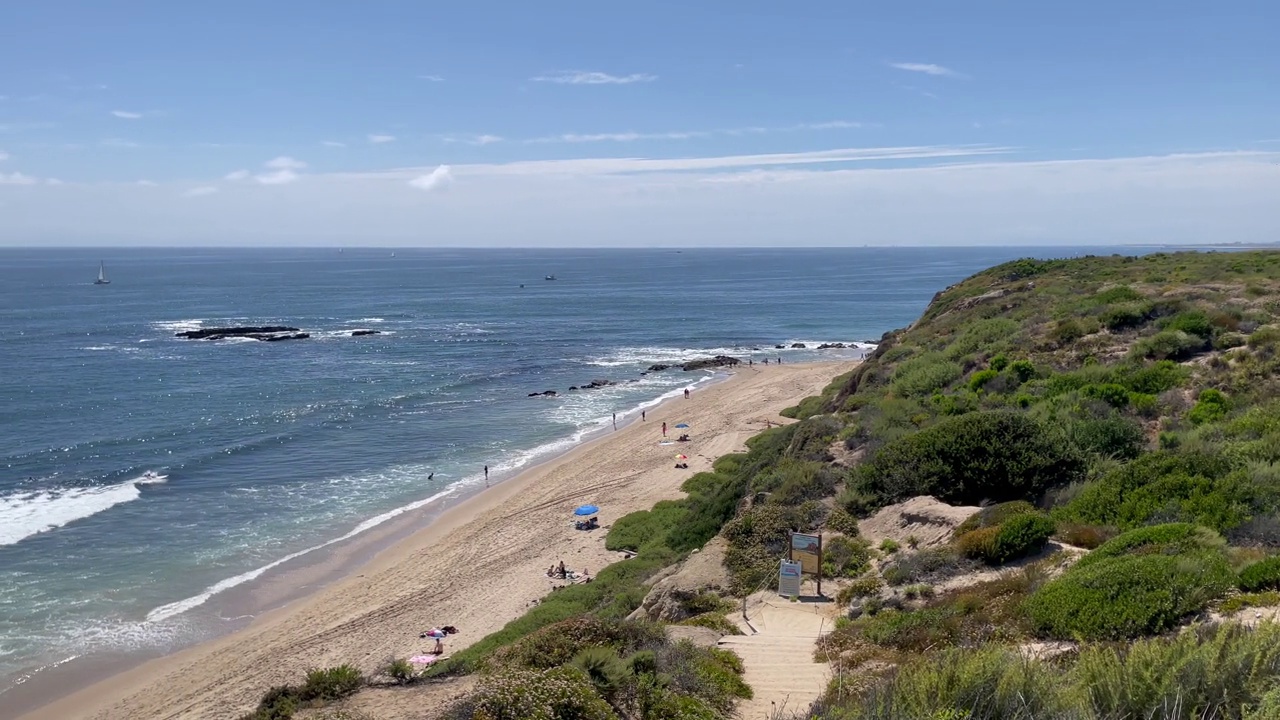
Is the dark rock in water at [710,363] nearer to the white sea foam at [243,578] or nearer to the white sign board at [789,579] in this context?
the white sea foam at [243,578]

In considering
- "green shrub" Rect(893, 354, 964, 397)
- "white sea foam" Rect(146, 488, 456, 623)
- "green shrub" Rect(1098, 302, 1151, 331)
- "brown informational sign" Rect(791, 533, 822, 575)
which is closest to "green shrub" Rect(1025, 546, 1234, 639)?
"brown informational sign" Rect(791, 533, 822, 575)

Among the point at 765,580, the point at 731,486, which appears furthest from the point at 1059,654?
the point at 731,486

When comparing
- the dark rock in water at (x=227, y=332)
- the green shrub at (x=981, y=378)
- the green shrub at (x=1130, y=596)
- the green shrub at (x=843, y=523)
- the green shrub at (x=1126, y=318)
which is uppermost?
the green shrub at (x=1126, y=318)

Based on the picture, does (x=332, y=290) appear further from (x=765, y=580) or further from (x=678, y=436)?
(x=765, y=580)

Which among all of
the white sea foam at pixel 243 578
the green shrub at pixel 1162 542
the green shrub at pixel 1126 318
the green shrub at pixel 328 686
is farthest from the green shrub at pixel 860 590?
the white sea foam at pixel 243 578

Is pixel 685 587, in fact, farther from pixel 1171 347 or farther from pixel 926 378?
pixel 1171 347
